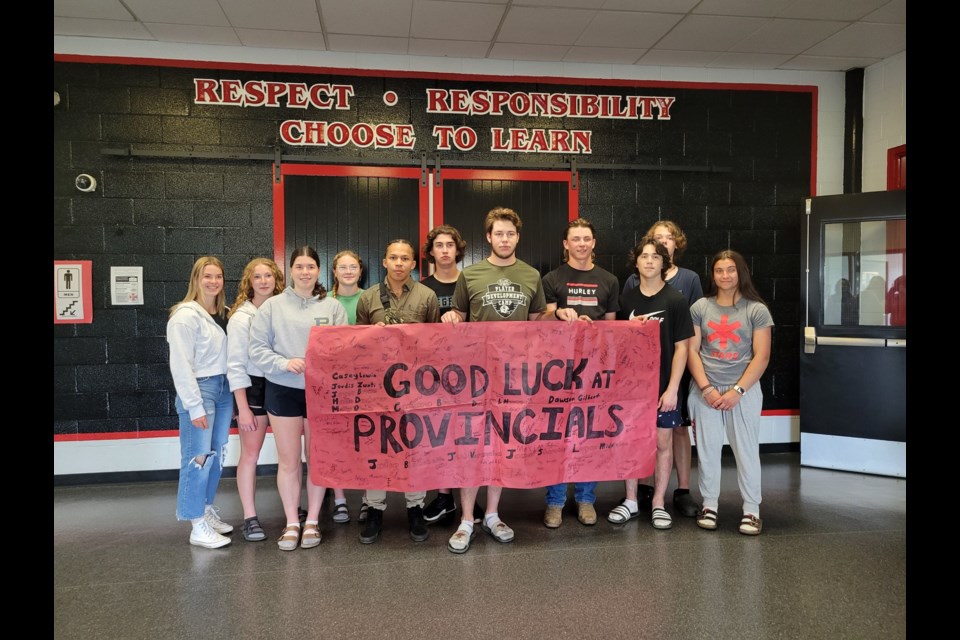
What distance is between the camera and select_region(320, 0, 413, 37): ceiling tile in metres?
3.91

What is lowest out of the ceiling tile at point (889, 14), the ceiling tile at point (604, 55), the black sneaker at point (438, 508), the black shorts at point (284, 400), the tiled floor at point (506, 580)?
the tiled floor at point (506, 580)

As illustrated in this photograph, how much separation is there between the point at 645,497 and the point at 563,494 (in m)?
0.76

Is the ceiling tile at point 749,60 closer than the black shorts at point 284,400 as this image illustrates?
No

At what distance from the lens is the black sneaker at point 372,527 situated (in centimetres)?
315

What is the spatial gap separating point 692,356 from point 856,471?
2.38 m

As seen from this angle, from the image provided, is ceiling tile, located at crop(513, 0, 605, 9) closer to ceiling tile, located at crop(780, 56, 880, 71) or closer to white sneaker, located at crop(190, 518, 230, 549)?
ceiling tile, located at crop(780, 56, 880, 71)

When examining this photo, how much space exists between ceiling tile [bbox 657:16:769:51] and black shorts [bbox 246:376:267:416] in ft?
13.0

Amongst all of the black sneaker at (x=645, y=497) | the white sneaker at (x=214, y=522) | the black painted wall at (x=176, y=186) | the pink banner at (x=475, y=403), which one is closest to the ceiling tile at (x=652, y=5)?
the black painted wall at (x=176, y=186)

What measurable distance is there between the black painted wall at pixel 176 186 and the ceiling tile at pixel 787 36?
1.73 ft

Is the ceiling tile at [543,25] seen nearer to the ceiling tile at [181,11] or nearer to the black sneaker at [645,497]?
the ceiling tile at [181,11]

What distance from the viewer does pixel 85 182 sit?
14.4 feet

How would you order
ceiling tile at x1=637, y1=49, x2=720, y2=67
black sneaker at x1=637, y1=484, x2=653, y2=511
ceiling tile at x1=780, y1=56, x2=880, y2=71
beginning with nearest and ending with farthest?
black sneaker at x1=637, y1=484, x2=653, y2=511
ceiling tile at x1=637, y1=49, x2=720, y2=67
ceiling tile at x1=780, y1=56, x2=880, y2=71

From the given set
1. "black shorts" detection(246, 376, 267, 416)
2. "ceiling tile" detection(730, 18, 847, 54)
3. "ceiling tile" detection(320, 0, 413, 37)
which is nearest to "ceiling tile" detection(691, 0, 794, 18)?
"ceiling tile" detection(730, 18, 847, 54)

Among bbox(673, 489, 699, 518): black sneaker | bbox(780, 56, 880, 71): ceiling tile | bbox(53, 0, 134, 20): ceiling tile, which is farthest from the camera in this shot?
bbox(780, 56, 880, 71): ceiling tile
